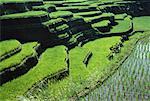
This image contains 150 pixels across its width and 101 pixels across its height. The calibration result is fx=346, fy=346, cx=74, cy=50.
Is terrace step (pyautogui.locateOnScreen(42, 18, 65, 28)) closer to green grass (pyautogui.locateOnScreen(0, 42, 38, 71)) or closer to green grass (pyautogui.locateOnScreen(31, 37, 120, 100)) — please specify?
green grass (pyautogui.locateOnScreen(31, 37, 120, 100))

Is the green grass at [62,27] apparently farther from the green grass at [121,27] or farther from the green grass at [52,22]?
the green grass at [121,27]

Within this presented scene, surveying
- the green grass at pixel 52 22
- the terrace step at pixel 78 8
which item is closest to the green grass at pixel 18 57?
the green grass at pixel 52 22

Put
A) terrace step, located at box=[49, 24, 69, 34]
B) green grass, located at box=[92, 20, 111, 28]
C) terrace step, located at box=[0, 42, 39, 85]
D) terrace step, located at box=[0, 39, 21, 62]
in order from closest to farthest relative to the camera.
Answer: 1. terrace step, located at box=[0, 42, 39, 85]
2. terrace step, located at box=[0, 39, 21, 62]
3. terrace step, located at box=[49, 24, 69, 34]
4. green grass, located at box=[92, 20, 111, 28]

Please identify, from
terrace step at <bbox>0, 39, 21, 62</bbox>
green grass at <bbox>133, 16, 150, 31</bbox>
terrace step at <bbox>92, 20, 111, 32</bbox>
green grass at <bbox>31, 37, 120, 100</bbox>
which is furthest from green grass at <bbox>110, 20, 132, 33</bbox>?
terrace step at <bbox>0, 39, 21, 62</bbox>

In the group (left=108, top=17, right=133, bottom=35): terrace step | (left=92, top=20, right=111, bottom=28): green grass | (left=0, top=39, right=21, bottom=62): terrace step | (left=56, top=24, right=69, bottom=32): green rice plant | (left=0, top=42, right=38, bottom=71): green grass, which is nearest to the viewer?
(left=0, top=42, right=38, bottom=71): green grass

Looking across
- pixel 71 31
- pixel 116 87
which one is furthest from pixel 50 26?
pixel 116 87

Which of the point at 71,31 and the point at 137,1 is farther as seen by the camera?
the point at 137,1

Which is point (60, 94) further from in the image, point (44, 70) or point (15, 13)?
point (15, 13)
